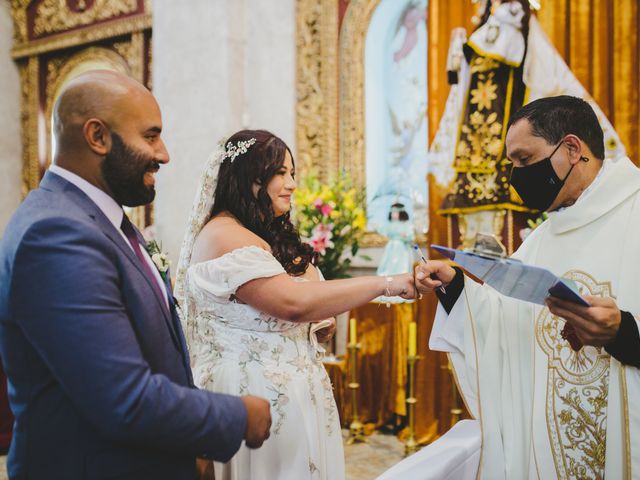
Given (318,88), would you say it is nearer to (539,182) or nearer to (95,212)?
(539,182)

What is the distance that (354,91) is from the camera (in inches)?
227

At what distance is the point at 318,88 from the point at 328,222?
199 centimetres

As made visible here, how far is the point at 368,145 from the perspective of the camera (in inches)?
227

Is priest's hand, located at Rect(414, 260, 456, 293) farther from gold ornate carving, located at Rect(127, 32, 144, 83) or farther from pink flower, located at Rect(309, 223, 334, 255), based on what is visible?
gold ornate carving, located at Rect(127, 32, 144, 83)

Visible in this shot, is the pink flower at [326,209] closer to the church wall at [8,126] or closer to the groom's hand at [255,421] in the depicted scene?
the groom's hand at [255,421]

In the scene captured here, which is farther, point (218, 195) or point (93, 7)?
point (93, 7)

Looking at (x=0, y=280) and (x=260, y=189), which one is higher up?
(x=260, y=189)

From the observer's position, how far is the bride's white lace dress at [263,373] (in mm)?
1819

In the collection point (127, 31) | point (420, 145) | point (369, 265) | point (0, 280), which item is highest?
point (127, 31)

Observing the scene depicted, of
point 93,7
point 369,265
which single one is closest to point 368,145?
point 369,265

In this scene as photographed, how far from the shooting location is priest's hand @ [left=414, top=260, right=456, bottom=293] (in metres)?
1.93

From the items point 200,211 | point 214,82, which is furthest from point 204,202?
point 214,82

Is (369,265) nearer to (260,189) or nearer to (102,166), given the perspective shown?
(260,189)

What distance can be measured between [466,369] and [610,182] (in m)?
0.77
